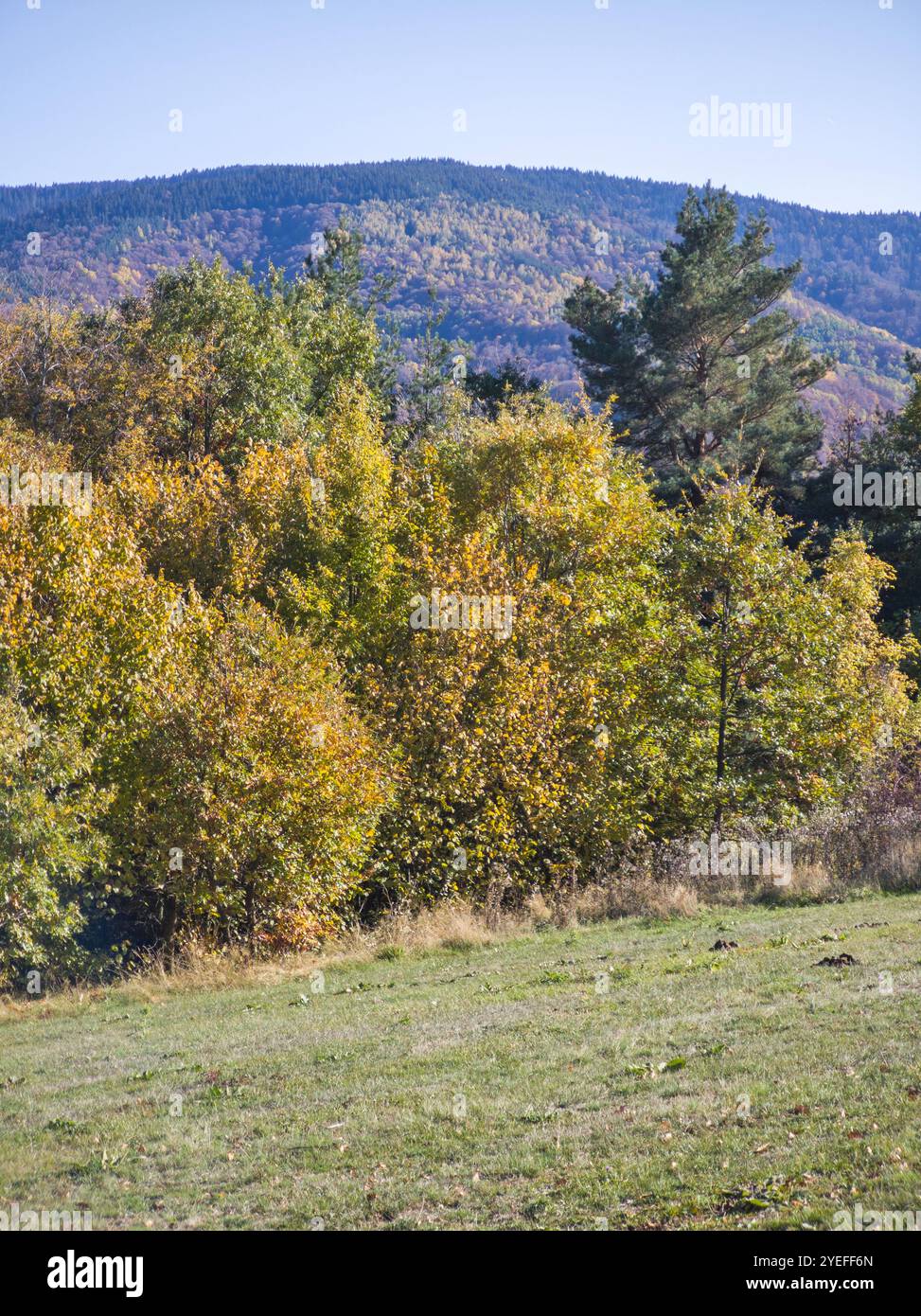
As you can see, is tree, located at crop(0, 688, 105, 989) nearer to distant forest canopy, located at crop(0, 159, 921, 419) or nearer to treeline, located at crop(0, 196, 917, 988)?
treeline, located at crop(0, 196, 917, 988)

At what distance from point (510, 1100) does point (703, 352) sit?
156 feet

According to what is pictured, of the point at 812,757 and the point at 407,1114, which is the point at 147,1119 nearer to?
the point at 407,1114

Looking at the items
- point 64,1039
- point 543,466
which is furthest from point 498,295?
point 64,1039

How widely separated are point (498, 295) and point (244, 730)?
141863 mm

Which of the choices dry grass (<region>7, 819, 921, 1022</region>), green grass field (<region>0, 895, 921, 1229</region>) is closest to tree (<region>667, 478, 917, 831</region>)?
dry grass (<region>7, 819, 921, 1022</region>)

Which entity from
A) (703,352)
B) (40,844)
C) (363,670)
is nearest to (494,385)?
(703,352)

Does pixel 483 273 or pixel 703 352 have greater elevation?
pixel 483 273

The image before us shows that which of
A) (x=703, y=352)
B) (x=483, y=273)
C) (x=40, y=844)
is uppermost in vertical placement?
(x=483, y=273)

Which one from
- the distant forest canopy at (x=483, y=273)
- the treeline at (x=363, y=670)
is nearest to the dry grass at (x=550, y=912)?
the treeline at (x=363, y=670)

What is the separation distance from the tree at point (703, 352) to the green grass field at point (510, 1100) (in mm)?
37659

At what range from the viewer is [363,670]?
28.1 metres

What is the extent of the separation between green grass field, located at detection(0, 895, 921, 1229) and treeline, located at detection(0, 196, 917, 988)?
6.49m

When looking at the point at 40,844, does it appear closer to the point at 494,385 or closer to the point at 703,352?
the point at 494,385

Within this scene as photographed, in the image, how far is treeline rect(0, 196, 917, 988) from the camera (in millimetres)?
22875
